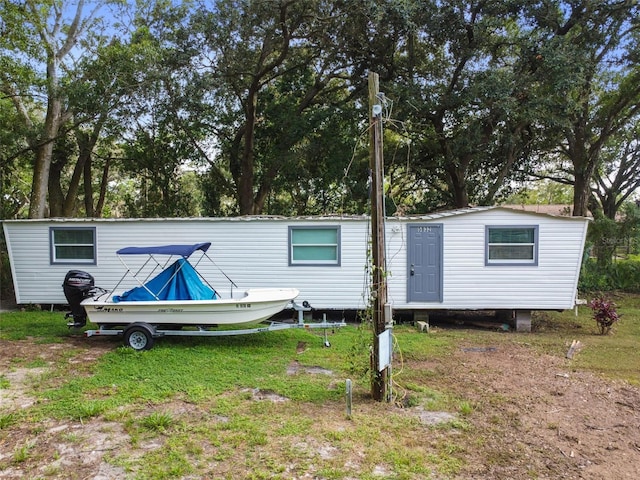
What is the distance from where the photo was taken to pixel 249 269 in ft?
→ 31.1

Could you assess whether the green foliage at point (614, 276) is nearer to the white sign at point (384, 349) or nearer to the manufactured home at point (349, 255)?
the manufactured home at point (349, 255)

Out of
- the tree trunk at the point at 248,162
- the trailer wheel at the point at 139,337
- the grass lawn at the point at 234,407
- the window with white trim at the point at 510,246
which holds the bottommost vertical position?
the grass lawn at the point at 234,407

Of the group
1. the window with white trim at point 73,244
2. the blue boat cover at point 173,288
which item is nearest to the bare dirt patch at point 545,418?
the blue boat cover at point 173,288

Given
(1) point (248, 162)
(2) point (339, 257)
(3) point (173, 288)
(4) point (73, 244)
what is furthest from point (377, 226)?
(1) point (248, 162)

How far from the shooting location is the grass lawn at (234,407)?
3484mm

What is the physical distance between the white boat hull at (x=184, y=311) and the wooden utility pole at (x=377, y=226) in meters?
2.54

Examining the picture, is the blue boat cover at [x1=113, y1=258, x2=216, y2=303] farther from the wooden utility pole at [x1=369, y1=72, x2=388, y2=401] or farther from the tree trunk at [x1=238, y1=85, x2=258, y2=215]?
the tree trunk at [x1=238, y1=85, x2=258, y2=215]

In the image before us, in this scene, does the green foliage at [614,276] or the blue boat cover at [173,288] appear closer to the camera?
the blue boat cover at [173,288]

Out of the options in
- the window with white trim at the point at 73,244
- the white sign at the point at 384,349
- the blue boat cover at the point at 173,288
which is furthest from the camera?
the window with white trim at the point at 73,244

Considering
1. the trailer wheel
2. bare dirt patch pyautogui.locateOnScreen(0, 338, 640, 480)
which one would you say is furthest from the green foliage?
the trailer wheel

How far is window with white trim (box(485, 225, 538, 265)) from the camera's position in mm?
9078

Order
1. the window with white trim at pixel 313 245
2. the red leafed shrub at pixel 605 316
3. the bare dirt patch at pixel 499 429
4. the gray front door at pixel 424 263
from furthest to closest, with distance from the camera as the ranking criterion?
the window with white trim at pixel 313 245 → the gray front door at pixel 424 263 → the red leafed shrub at pixel 605 316 → the bare dirt patch at pixel 499 429

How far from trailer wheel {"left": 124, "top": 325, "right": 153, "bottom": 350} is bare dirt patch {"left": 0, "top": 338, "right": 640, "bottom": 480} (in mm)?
589

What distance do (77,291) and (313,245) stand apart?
15.0ft
